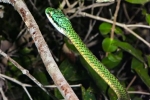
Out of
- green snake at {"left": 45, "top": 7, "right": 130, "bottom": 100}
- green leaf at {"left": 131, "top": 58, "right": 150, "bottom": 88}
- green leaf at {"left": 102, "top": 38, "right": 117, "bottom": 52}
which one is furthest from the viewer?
green leaf at {"left": 102, "top": 38, "right": 117, "bottom": 52}

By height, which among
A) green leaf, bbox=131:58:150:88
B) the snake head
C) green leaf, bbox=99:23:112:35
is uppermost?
the snake head

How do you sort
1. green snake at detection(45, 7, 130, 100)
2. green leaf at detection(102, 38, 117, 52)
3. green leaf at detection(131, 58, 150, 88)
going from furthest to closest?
1. green leaf at detection(102, 38, 117, 52)
2. green leaf at detection(131, 58, 150, 88)
3. green snake at detection(45, 7, 130, 100)

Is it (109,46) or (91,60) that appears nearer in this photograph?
(91,60)

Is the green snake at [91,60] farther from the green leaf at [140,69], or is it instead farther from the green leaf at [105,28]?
the green leaf at [105,28]

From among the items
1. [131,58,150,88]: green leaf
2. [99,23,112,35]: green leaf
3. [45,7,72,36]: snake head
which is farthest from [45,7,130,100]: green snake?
[99,23,112,35]: green leaf

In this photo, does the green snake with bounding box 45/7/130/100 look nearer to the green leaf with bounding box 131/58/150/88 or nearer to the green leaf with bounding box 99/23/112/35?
the green leaf with bounding box 131/58/150/88

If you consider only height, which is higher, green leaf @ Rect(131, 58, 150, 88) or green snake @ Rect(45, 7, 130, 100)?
green snake @ Rect(45, 7, 130, 100)

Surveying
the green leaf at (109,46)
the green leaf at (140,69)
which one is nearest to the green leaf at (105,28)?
the green leaf at (109,46)

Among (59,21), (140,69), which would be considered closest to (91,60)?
(59,21)

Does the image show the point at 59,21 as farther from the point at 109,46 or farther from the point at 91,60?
the point at 109,46
